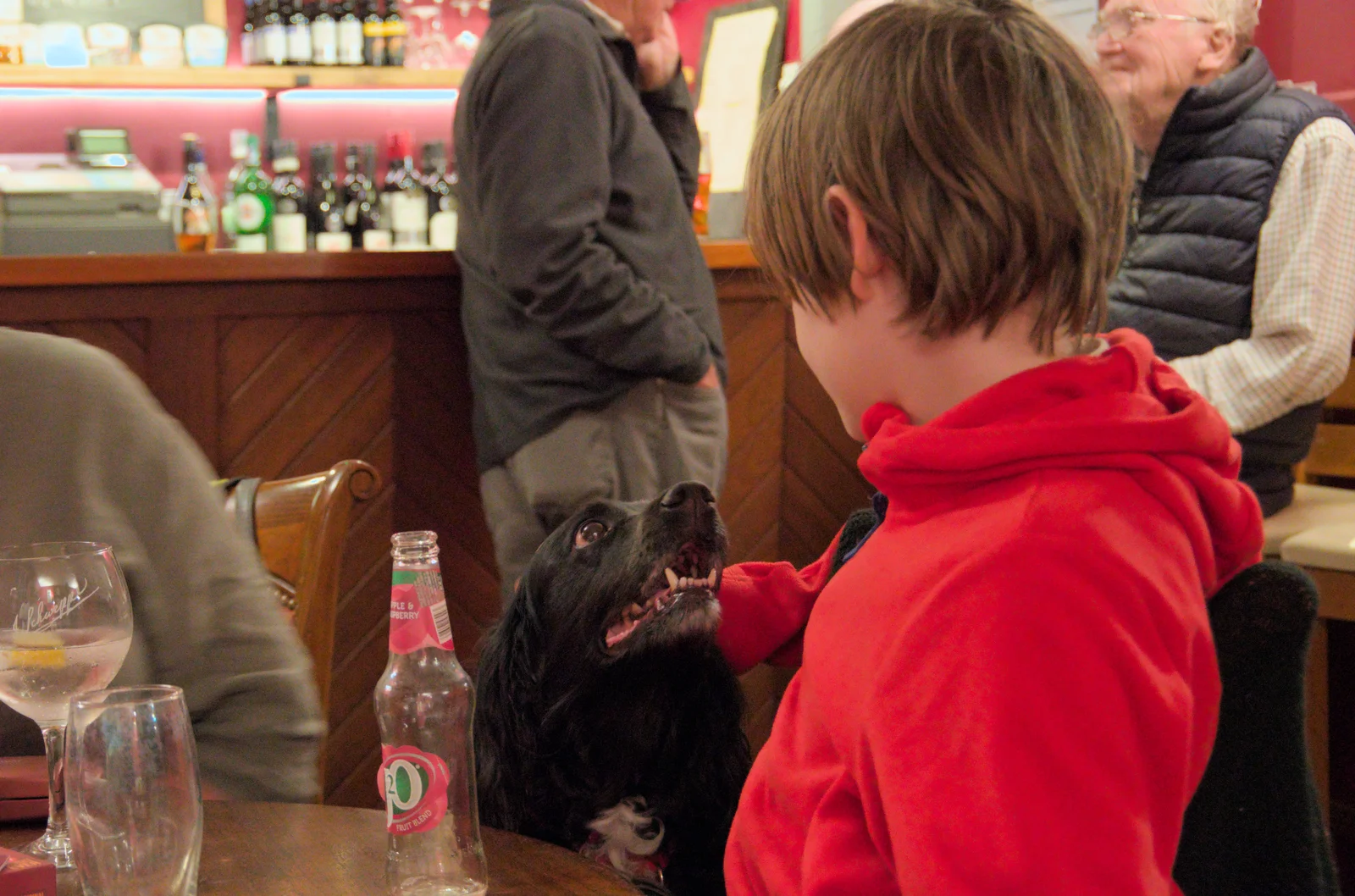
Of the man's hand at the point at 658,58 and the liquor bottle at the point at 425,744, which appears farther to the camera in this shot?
the man's hand at the point at 658,58

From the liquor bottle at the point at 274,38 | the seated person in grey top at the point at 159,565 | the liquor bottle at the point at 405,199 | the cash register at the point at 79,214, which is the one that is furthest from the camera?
the liquor bottle at the point at 274,38

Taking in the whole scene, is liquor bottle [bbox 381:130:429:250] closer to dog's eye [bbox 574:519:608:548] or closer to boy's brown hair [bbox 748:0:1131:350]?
dog's eye [bbox 574:519:608:548]

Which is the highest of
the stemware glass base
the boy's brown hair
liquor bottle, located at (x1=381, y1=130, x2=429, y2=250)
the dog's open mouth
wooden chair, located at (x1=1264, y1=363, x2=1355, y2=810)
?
the boy's brown hair

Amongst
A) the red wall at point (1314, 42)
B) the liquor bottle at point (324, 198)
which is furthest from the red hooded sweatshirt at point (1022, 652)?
the liquor bottle at point (324, 198)

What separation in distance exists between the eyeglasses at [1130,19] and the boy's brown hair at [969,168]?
5.63 feet

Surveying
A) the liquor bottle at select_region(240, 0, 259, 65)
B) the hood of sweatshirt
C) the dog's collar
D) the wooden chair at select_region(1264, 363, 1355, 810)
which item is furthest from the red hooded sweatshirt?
the liquor bottle at select_region(240, 0, 259, 65)

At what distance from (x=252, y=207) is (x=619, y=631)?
2984 mm

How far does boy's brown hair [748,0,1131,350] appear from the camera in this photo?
870 millimetres

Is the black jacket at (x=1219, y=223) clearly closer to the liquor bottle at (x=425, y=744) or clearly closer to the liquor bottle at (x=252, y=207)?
the liquor bottle at (x=425, y=744)

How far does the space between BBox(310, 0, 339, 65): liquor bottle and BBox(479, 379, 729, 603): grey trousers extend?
126 inches

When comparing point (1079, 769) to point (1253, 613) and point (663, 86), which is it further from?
point (663, 86)

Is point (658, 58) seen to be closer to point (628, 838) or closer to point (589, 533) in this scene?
point (589, 533)

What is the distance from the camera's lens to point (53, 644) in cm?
90

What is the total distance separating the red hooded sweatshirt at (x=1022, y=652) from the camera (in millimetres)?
732
